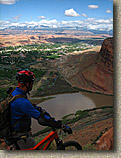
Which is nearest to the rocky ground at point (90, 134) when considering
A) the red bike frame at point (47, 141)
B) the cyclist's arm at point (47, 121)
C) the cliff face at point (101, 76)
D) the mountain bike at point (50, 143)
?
the mountain bike at point (50, 143)

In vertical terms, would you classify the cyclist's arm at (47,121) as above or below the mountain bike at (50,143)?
above

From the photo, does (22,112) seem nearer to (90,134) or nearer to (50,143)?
(50,143)

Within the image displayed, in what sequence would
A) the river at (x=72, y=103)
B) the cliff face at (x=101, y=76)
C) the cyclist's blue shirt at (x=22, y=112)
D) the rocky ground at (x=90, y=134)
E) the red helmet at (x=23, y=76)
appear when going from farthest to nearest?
the cliff face at (x=101, y=76)
the river at (x=72, y=103)
the rocky ground at (x=90, y=134)
the red helmet at (x=23, y=76)
the cyclist's blue shirt at (x=22, y=112)

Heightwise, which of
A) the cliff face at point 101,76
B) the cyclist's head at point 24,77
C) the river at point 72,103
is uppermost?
the cyclist's head at point 24,77

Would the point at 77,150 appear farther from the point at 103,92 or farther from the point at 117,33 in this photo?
the point at 103,92

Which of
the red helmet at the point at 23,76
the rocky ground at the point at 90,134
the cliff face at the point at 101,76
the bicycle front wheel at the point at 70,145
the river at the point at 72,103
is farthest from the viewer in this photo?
the cliff face at the point at 101,76

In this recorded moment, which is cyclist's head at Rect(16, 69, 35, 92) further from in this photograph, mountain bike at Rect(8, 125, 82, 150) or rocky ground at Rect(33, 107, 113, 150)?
rocky ground at Rect(33, 107, 113, 150)

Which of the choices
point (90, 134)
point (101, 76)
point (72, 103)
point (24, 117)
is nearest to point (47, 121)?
point (24, 117)

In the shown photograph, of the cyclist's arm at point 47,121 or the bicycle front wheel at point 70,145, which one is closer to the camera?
the cyclist's arm at point 47,121

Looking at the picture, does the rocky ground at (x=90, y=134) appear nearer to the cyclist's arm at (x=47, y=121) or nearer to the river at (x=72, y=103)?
the cyclist's arm at (x=47, y=121)

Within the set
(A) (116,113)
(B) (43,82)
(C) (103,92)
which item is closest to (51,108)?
(C) (103,92)
